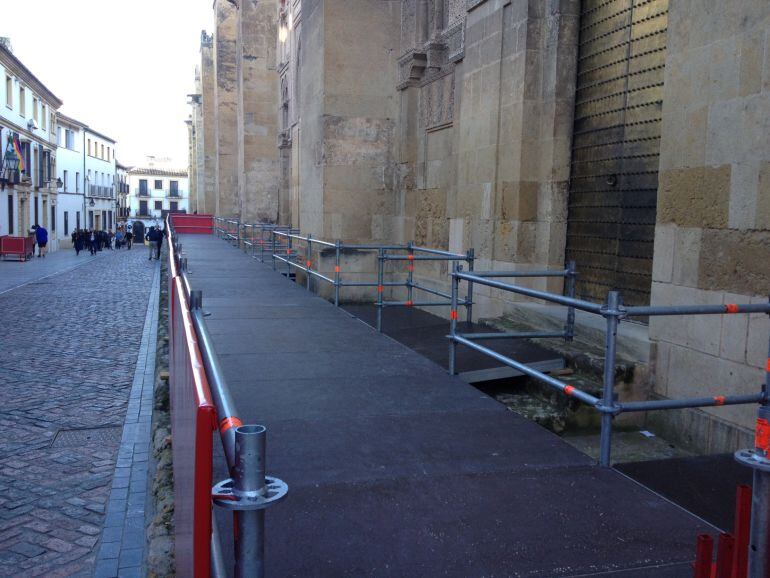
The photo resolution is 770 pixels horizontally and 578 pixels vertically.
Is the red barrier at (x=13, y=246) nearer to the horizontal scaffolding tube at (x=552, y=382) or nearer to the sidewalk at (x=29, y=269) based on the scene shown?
the sidewalk at (x=29, y=269)

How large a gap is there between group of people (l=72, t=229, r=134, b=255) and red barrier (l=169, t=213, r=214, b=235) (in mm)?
9063

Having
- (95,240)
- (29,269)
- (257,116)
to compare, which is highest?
(257,116)

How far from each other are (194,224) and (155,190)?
224 feet

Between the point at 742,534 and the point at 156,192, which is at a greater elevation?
the point at 156,192

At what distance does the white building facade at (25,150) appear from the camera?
116 feet

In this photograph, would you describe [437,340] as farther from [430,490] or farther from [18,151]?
[18,151]

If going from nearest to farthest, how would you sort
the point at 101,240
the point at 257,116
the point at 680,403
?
the point at 680,403 → the point at 257,116 → the point at 101,240

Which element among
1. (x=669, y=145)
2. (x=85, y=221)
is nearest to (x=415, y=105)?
(x=669, y=145)

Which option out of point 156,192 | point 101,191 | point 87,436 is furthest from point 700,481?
point 156,192

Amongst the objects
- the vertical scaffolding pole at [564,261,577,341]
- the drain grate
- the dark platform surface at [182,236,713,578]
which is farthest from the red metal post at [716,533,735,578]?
the drain grate

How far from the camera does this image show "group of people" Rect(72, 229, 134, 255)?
4081 centimetres

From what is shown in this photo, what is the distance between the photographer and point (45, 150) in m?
44.5

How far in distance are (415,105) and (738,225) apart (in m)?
7.14

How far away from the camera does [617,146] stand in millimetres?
6555
